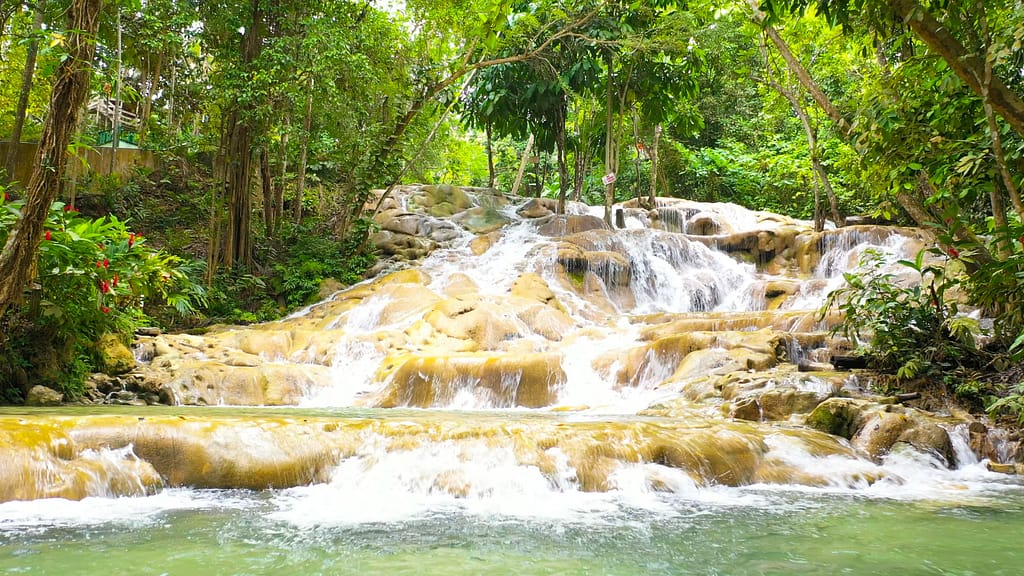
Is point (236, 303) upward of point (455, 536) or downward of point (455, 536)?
upward

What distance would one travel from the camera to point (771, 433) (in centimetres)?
528

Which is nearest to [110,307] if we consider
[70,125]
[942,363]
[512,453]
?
[70,125]

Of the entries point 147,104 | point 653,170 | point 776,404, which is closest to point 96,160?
point 147,104

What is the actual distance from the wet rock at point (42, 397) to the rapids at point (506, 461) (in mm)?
893

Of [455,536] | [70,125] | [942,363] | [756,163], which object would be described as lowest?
[455,536]

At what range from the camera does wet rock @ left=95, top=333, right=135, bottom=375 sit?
24.6 feet

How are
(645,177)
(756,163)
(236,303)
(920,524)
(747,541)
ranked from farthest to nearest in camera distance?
(645,177), (756,163), (236,303), (920,524), (747,541)

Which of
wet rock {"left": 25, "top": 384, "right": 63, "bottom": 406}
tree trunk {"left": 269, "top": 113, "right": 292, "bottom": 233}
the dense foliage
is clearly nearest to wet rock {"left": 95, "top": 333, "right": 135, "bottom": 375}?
the dense foliage

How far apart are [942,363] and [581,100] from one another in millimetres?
11349

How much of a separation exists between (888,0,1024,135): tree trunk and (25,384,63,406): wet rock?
7678 mm

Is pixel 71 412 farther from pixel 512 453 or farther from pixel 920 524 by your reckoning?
pixel 920 524

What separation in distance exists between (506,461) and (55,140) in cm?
385

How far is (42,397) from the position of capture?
638 centimetres

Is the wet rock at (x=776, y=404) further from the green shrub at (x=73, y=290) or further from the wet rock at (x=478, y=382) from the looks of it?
the green shrub at (x=73, y=290)
